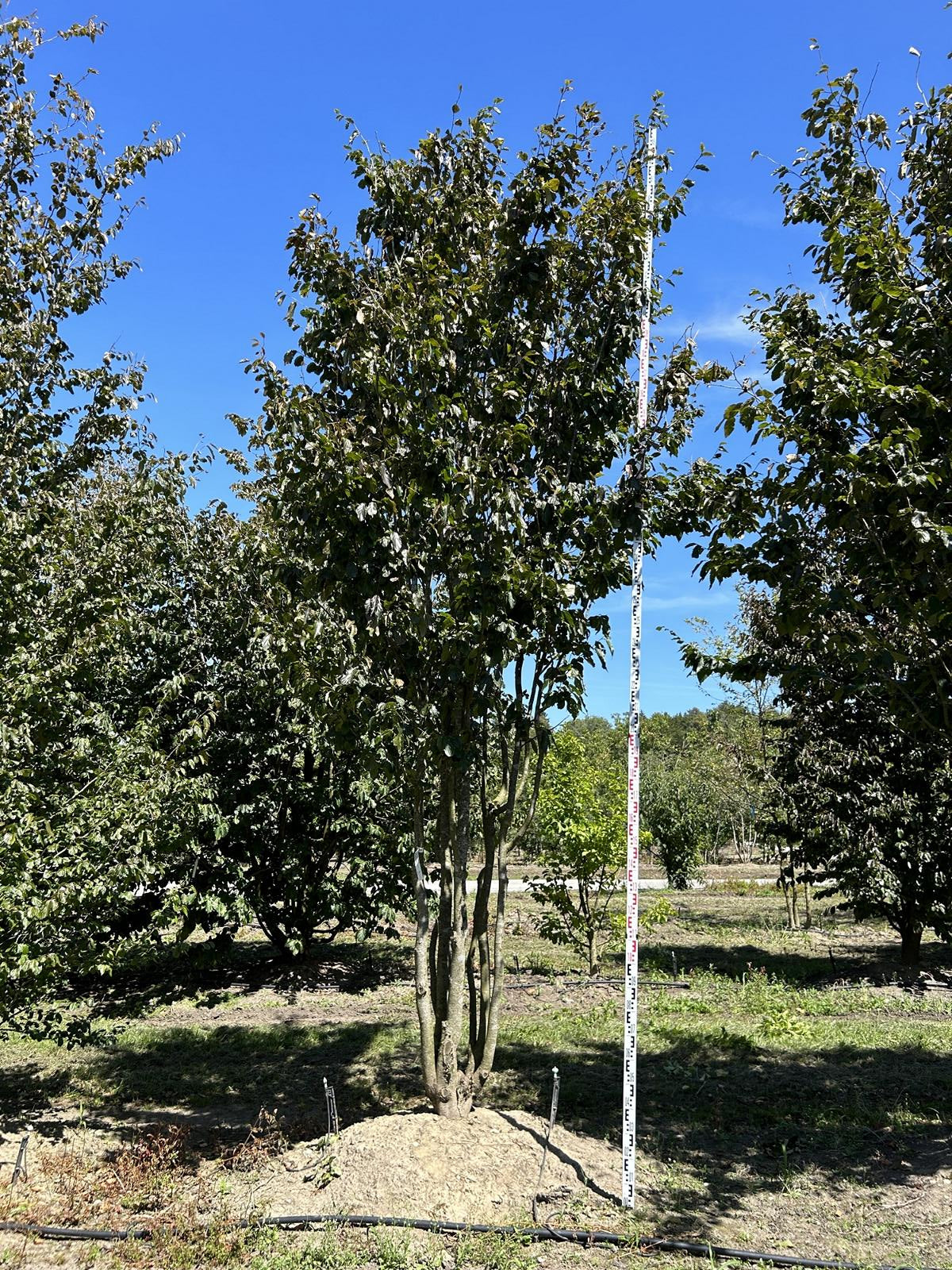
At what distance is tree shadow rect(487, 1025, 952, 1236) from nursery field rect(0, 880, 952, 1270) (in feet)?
0.08

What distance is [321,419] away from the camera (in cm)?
559

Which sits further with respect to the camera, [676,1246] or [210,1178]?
[210,1178]

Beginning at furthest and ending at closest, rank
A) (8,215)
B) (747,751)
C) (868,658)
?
1. (747,751)
2. (8,215)
3. (868,658)

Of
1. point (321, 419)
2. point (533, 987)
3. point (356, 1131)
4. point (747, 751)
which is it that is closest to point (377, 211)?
point (321, 419)

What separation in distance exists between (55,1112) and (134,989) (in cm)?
552

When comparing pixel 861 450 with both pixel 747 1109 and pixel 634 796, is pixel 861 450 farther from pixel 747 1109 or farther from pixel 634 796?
pixel 747 1109

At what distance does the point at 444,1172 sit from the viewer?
5191 mm

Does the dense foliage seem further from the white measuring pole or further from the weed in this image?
the weed

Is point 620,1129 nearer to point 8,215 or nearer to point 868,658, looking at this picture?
point 868,658

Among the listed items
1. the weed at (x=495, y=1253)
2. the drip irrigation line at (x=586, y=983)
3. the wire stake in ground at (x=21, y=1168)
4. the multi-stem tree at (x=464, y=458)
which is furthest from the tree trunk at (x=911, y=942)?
the wire stake in ground at (x=21, y=1168)

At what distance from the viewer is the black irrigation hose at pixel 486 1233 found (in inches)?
173

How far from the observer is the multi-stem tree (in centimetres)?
544

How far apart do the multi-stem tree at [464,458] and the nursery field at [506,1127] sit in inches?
36.6

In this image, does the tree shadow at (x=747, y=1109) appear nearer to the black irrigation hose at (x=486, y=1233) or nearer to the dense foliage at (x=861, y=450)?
the black irrigation hose at (x=486, y=1233)
